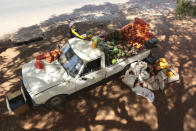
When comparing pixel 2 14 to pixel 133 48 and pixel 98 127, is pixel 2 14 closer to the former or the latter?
pixel 133 48

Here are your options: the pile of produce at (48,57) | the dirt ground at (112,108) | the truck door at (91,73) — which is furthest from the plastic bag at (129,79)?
the pile of produce at (48,57)

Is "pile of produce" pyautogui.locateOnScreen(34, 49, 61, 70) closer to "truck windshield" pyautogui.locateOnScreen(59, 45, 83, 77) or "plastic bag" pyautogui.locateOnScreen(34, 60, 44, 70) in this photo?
"plastic bag" pyautogui.locateOnScreen(34, 60, 44, 70)

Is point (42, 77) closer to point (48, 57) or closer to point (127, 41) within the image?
point (48, 57)

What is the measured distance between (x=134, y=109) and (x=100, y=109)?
1273 millimetres

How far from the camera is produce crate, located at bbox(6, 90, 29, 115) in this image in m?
4.30

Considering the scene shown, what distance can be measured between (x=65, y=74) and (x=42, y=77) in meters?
0.78

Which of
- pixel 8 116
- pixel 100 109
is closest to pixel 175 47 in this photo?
pixel 100 109

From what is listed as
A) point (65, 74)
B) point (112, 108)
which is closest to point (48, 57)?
point (65, 74)

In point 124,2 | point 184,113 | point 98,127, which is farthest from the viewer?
point 124,2

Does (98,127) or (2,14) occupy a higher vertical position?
(2,14)

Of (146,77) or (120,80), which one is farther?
(120,80)

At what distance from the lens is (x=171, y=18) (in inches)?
420

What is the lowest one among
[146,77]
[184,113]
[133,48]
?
[184,113]

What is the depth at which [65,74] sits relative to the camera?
14.9ft
